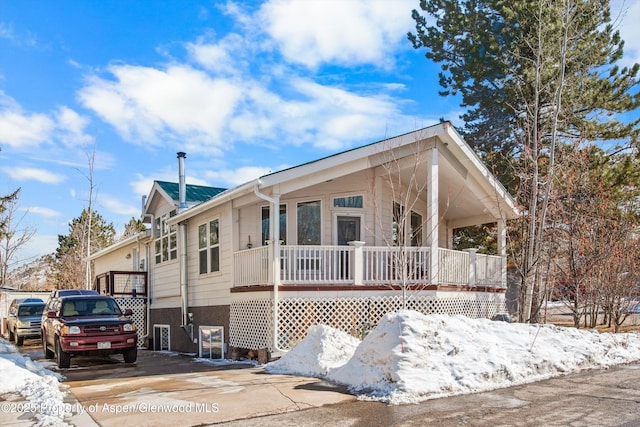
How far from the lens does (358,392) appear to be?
855 cm

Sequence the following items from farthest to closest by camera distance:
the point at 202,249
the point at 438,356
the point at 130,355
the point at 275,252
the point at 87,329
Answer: the point at 202,249
the point at 130,355
the point at 87,329
the point at 275,252
the point at 438,356

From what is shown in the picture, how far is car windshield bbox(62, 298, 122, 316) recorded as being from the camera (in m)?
14.4

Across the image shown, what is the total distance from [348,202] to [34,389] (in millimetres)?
9394

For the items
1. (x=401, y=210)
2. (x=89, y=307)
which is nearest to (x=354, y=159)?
(x=401, y=210)

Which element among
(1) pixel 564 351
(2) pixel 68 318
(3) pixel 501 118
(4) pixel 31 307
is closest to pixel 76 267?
(4) pixel 31 307

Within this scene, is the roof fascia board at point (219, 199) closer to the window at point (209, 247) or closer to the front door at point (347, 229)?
the window at point (209, 247)

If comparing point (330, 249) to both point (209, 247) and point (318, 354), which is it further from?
point (209, 247)

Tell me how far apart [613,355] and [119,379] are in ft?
33.6

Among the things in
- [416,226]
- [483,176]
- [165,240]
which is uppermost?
[483,176]

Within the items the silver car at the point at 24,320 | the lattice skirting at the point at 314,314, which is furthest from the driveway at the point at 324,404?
the silver car at the point at 24,320

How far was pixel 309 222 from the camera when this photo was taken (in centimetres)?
1573

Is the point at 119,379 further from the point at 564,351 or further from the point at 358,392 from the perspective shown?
the point at 564,351

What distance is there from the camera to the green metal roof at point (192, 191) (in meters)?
19.4

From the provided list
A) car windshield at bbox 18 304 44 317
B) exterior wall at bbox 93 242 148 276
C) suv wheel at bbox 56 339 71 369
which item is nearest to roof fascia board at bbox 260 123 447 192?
suv wheel at bbox 56 339 71 369
